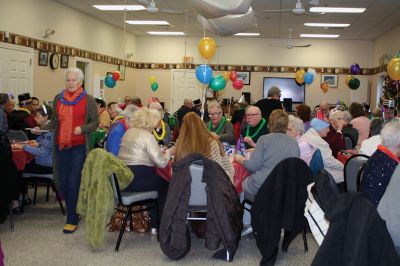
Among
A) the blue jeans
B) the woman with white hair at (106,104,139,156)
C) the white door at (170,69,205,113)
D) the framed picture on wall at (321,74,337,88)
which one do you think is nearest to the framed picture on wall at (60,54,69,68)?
the white door at (170,69,205,113)

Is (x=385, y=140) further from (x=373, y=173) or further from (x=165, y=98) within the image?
(x=165, y=98)

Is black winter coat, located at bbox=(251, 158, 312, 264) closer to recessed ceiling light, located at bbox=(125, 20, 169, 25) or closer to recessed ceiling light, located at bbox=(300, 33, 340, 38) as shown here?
recessed ceiling light, located at bbox=(125, 20, 169, 25)

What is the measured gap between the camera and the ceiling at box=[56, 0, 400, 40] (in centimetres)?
948

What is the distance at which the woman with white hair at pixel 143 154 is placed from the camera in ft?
13.5

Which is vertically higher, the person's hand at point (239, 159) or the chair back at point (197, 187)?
the person's hand at point (239, 159)

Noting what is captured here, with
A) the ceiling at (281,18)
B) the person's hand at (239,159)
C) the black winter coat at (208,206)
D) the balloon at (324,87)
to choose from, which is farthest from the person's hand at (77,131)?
the balloon at (324,87)

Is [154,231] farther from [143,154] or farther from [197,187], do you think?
[197,187]

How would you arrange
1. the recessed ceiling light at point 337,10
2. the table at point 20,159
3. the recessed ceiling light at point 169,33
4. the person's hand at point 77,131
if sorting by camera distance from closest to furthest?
the person's hand at point 77,131 → the table at point 20,159 → the recessed ceiling light at point 337,10 → the recessed ceiling light at point 169,33

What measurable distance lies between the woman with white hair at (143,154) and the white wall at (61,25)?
5235mm

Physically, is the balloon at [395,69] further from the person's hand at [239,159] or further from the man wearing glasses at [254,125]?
the person's hand at [239,159]

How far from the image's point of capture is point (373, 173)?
289 centimetres

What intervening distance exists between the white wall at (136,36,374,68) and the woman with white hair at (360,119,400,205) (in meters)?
12.4

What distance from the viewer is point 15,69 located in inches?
343

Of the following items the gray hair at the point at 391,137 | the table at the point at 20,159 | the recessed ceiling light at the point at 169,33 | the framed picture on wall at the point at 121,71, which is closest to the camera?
the gray hair at the point at 391,137
